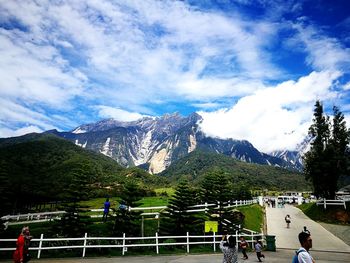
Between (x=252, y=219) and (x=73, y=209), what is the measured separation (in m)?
23.7

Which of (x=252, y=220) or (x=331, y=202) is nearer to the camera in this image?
(x=252, y=220)

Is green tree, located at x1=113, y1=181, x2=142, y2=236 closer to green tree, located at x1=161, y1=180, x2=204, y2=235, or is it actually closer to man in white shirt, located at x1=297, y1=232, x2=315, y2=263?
green tree, located at x1=161, y1=180, x2=204, y2=235

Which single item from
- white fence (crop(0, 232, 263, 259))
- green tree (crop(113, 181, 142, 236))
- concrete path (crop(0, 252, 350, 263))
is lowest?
concrete path (crop(0, 252, 350, 263))

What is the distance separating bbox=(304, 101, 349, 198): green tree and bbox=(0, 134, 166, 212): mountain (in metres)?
27.3

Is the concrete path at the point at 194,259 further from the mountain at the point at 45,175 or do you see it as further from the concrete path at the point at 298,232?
the mountain at the point at 45,175

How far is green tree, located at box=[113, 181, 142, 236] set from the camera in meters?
26.8

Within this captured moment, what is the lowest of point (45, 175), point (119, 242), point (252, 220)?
point (119, 242)

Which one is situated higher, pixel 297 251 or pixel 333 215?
pixel 333 215

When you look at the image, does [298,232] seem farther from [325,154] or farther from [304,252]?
[304,252]

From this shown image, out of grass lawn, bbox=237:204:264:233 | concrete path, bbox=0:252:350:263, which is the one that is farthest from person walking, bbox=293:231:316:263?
grass lawn, bbox=237:204:264:233

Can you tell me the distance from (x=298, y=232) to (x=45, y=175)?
107 m

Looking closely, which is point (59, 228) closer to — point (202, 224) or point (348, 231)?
point (202, 224)

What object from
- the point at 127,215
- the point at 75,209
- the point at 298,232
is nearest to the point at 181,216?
the point at 127,215

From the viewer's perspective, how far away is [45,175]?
393 feet
